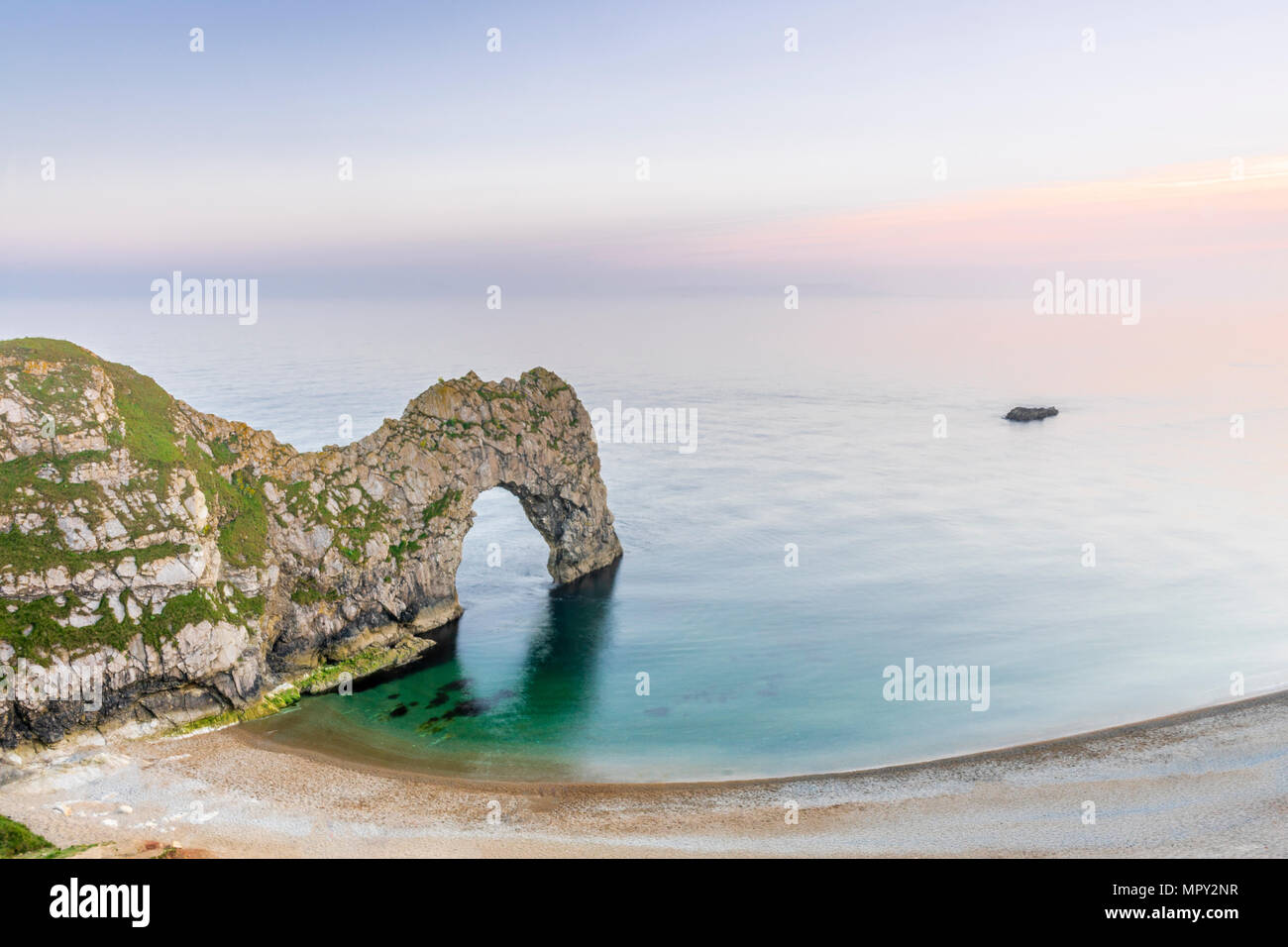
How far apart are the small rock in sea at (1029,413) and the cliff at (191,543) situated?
256 feet

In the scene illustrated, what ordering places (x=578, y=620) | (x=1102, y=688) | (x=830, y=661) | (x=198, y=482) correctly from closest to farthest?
(x=198, y=482)
(x=1102, y=688)
(x=830, y=661)
(x=578, y=620)

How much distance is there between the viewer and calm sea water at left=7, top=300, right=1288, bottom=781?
40.0m

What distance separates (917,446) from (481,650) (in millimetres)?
63961

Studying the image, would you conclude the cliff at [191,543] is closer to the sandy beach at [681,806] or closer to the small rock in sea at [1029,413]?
the sandy beach at [681,806]

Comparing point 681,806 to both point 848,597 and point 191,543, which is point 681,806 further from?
point 848,597

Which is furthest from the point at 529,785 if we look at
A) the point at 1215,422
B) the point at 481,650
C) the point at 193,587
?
the point at 1215,422

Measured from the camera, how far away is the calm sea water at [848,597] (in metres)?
40.0

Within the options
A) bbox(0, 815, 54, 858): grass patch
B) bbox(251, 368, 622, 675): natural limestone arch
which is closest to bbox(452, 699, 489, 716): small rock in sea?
bbox(251, 368, 622, 675): natural limestone arch

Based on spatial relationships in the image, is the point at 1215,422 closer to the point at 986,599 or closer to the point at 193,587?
the point at 986,599

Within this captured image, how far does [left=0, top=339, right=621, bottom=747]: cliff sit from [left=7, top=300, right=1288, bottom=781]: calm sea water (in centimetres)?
388

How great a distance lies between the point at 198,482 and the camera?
3972 cm

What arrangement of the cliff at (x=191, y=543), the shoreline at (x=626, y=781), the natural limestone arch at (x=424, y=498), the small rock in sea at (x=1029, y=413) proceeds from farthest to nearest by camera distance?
the small rock in sea at (x=1029, y=413)
the natural limestone arch at (x=424, y=498)
the shoreline at (x=626, y=781)
the cliff at (x=191, y=543)

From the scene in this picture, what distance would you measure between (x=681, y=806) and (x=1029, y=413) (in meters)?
89.0

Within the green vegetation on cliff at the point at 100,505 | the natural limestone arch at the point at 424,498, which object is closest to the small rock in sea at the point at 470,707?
the natural limestone arch at the point at 424,498
